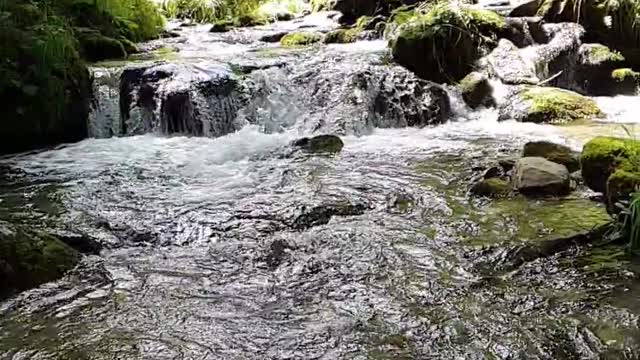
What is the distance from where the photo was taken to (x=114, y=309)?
3451mm

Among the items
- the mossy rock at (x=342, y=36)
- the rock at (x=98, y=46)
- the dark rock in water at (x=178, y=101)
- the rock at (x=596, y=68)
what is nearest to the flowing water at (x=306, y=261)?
the dark rock in water at (x=178, y=101)

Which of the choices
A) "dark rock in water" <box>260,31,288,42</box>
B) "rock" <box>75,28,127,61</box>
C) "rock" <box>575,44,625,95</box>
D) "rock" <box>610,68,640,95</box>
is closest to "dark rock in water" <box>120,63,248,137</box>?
"rock" <box>75,28,127,61</box>

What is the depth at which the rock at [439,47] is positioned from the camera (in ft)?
31.2

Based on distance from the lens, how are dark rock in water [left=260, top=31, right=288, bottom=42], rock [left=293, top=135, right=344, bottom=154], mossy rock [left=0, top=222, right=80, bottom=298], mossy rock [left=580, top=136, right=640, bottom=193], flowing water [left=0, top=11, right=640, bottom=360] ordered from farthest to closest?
dark rock in water [left=260, top=31, right=288, bottom=42] < rock [left=293, top=135, right=344, bottom=154] < mossy rock [left=580, top=136, right=640, bottom=193] < mossy rock [left=0, top=222, right=80, bottom=298] < flowing water [left=0, top=11, right=640, bottom=360]

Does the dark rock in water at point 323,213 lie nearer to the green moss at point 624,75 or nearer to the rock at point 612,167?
the rock at point 612,167

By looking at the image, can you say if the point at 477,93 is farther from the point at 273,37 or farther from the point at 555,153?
the point at 273,37

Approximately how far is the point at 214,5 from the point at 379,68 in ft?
28.1

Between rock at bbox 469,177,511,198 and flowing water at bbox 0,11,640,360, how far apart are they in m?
0.13

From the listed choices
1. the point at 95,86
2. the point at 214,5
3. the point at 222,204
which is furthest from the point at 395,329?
the point at 214,5

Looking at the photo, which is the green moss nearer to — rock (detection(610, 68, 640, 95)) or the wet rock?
rock (detection(610, 68, 640, 95))

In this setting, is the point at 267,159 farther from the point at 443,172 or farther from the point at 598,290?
the point at 598,290

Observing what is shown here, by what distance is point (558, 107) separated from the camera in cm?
833

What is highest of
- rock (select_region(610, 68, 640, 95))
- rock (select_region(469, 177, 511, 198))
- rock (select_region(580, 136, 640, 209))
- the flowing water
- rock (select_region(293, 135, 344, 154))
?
rock (select_region(610, 68, 640, 95))

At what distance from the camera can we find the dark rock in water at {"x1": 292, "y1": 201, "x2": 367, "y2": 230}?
15.6 feet
